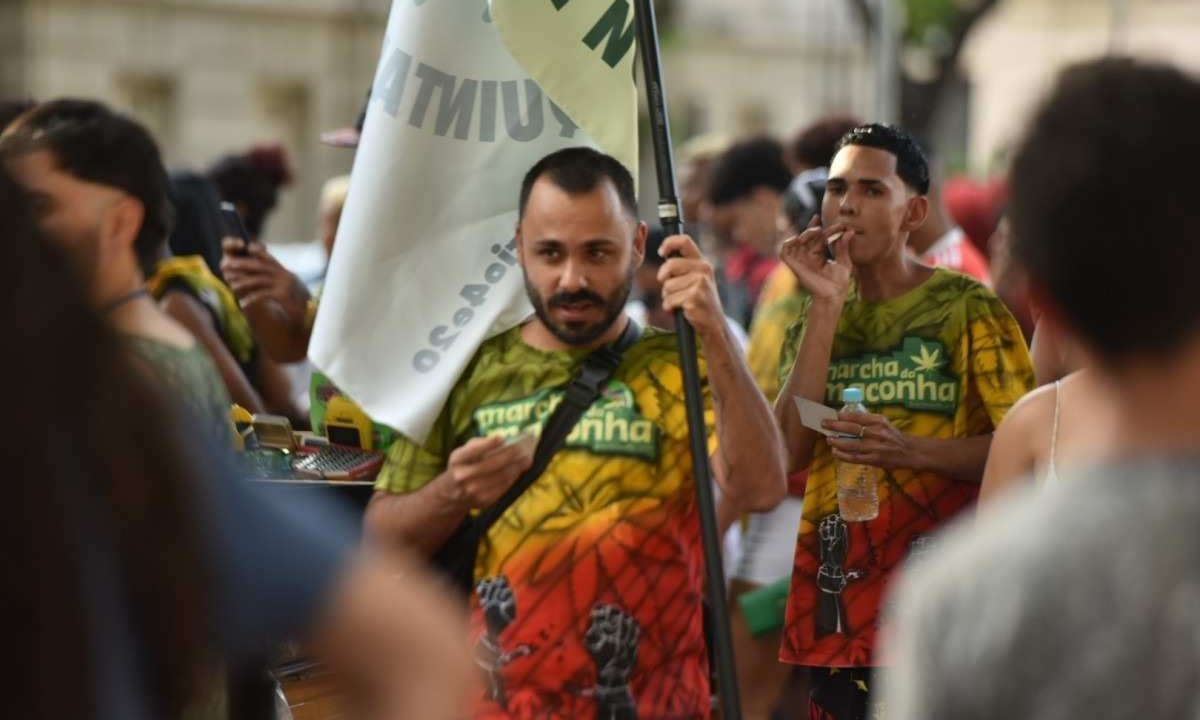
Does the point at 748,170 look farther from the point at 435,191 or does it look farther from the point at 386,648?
the point at 386,648

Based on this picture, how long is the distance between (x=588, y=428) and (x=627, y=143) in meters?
0.85

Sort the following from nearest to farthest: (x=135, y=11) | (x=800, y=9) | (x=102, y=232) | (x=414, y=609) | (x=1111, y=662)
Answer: (x=1111, y=662) → (x=414, y=609) → (x=102, y=232) → (x=135, y=11) → (x=800, y=9)

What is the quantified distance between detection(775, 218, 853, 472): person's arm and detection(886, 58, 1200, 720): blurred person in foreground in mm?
2587

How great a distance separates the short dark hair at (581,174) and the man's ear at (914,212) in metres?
0.66

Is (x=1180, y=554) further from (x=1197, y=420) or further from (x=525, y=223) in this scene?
(x=525, y=223)

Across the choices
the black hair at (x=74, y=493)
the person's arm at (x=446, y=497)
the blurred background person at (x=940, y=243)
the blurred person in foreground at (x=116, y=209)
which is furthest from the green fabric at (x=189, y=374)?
the blurred background person at (x=940, y=243)

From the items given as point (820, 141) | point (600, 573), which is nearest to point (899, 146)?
point (600, 573)

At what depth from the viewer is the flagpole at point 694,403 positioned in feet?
14.4

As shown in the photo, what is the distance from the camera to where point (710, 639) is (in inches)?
208

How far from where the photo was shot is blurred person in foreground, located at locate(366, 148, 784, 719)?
4.59 m

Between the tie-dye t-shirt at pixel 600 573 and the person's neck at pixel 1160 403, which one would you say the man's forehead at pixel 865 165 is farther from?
the person's neck at pixel 1160 403

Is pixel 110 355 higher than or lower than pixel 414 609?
higher

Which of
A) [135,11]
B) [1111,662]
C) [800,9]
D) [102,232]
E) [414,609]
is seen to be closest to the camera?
[1111,662]

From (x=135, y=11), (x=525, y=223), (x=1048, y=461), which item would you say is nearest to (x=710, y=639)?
(x=525, y=223)
